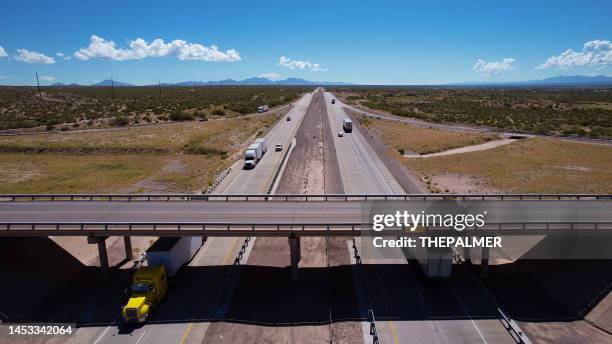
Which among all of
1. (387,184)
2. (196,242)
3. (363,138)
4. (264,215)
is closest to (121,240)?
(196,242)

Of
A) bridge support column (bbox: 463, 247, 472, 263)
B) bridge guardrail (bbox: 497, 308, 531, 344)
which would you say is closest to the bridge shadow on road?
bridge guardrail (bbox: 497, 308, 531, 344)

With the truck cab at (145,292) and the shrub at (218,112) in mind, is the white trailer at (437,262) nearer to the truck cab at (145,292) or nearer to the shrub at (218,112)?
the truck cab at (145,292)

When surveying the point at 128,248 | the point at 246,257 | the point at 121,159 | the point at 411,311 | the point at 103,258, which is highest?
the point at 121,159

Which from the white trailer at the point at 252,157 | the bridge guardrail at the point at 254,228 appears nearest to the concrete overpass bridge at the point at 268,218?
the bridge guardrail at the point at 254,228

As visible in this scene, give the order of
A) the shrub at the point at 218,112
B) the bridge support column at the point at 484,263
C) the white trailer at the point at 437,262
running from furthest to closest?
1. the shrub at the point at 218,112
2. the bridge support column at the point at 484,263
3. the white trailer at the point at 437,262

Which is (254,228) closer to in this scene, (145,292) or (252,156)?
(145,292)

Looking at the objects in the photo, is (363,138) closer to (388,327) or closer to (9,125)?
(388,327)

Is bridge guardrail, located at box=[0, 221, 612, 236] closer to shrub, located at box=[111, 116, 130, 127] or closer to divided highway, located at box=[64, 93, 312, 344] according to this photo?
divided highway, located at box=[64, 93, 312, 344]

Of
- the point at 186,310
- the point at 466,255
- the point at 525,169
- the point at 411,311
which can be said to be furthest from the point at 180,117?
the point at 411,311
